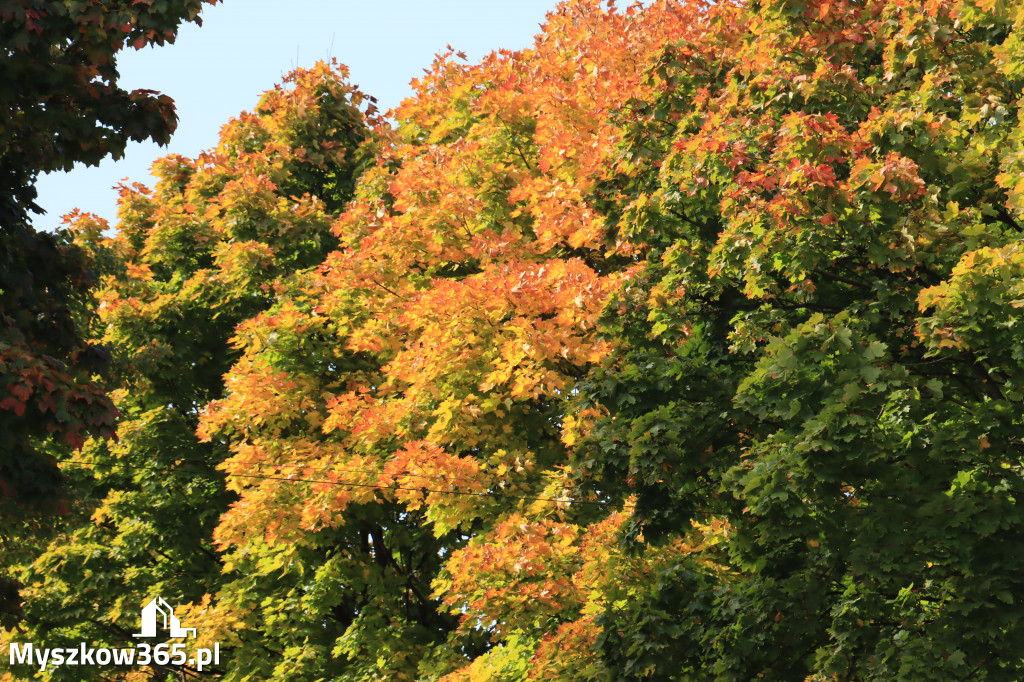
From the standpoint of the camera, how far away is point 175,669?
59.3 ft

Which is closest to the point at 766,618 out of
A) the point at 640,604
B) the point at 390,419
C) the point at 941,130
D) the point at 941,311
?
the point at 640,604

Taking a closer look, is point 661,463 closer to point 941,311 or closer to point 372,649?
point 941,311

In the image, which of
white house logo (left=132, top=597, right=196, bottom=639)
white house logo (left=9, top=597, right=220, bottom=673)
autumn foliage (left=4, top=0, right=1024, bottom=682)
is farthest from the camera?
white house logo (left=9, top=597, right=220, bottom=673)

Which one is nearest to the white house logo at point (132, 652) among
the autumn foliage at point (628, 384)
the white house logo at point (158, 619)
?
the white house logo at point (158, 619)

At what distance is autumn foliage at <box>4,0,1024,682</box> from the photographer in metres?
9.92

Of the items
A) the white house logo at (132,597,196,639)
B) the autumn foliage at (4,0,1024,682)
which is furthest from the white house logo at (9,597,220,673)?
the autumn foliage at (4,0,1024,682)

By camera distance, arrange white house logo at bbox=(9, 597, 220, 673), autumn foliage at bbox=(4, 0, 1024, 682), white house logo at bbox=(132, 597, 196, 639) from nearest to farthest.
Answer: autumn foliage at bbox=(4, 0, 1024, 682) → white house logo at bbox=(132, 597, 196, 639) → white house logo at bbox=(9, 597, 220, 673)

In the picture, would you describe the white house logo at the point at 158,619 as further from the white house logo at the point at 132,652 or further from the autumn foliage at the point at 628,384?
the autumn foliage at the point at 628,384

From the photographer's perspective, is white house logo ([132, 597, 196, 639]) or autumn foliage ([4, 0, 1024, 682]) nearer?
autumn foliage ([4, 0, 1024, 682])

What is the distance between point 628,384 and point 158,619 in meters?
11.2

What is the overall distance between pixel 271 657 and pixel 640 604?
7.77m

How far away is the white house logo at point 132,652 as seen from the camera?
17.8 m

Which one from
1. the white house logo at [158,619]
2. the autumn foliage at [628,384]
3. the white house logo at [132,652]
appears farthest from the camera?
the white house logo at [132,652]

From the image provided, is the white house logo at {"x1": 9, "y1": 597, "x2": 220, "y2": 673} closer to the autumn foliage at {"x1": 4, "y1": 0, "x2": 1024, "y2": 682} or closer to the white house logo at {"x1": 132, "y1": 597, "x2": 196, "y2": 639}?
the white house logo at {"x1": 132, "y1": 597, "x2": 196, "y2": 639}
